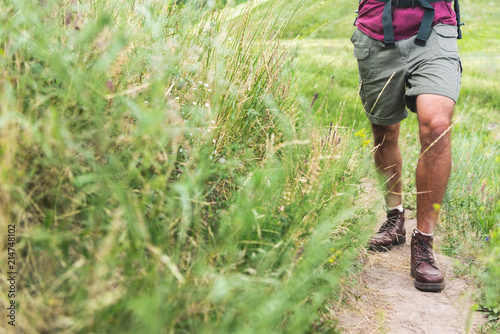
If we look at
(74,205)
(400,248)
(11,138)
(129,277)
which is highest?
(11,138)

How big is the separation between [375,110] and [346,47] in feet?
45.0

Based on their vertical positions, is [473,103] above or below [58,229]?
below

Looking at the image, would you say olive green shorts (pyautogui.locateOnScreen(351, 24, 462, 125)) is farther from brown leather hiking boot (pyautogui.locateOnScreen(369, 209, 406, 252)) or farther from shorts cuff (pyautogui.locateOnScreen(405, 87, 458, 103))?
brown leather hiking boot (pyautogui.locateOnScreen(369, 209, 406, 252))

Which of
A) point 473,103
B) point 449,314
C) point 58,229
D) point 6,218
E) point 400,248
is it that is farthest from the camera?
point 473,103

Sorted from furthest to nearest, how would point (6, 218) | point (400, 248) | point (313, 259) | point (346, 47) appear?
point (346, 47) < point (400, 248) < point (313, 259) < point (6, 218)

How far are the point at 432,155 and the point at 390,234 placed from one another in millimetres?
750

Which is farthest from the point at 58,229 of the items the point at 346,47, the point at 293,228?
the point at 346,47

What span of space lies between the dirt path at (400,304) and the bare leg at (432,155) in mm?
355

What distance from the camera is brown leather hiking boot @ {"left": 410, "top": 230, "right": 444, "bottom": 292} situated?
2.49 meters

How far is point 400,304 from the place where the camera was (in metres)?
2.32

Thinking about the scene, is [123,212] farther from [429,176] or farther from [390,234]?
[390,234]

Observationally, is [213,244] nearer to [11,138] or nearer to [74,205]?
[74,205]

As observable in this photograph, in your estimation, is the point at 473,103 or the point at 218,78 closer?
the point at 218,78

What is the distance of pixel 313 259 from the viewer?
158 centimetres
